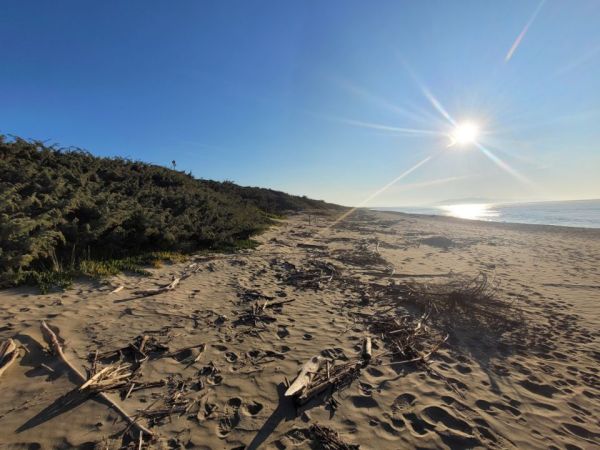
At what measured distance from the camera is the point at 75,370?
13.2 feet

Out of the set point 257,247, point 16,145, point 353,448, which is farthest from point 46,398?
point 16,145

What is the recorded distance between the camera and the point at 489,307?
7293 millimetres

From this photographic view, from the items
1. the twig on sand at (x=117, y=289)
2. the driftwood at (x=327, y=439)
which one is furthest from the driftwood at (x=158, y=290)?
the driftwood at (x=327, y=439)

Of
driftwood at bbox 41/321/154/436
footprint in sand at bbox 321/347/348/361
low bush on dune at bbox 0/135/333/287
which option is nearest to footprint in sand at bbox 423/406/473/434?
footprint in sand at bbox 321/347/348/361

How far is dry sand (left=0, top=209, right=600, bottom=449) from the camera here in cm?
331

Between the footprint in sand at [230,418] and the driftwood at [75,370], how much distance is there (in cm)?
72

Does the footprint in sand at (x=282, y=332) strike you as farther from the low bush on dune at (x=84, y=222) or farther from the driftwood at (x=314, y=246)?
the driftwood at (x=314, y=246)

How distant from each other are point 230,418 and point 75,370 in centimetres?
231

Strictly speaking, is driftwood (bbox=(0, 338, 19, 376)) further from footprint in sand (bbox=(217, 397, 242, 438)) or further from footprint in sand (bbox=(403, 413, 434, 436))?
footprint in sand (bbox=(403, 413, 434, 436))

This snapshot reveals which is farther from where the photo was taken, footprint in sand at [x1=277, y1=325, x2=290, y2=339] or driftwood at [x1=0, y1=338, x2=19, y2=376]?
footprint in sand at [x1=277, y1=325, x2=290, y2=339]

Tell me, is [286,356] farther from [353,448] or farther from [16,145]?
[16,145]

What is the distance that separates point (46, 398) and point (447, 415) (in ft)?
16.1

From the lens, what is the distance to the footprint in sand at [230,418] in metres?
3.32

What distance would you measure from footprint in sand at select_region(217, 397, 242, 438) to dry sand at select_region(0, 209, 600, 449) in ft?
0.05
